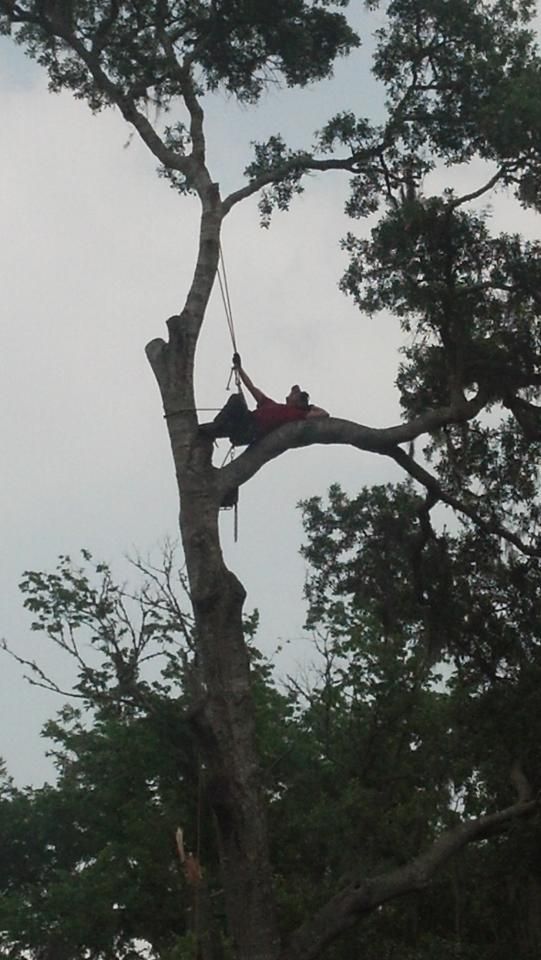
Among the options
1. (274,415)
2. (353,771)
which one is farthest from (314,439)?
(353,771)

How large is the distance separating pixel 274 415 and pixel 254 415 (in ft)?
0.47

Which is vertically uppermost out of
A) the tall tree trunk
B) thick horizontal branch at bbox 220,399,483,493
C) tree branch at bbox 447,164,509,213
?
tree branch at bbox 447,164,509,213

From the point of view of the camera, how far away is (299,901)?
14.4 meters

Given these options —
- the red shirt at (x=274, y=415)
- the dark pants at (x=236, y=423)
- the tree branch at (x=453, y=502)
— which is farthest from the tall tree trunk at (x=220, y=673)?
the tree branch at (x=453, y=502)

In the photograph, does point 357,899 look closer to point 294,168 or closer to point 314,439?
point 314,439

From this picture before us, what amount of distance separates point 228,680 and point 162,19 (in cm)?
578

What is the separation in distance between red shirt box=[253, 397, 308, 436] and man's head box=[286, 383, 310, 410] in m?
0.05

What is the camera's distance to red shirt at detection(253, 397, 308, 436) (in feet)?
27.2

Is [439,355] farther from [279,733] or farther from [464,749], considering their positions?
Answer: [279,733]

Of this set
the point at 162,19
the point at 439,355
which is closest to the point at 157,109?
the point at 162,19

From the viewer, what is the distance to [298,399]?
8.50 meters

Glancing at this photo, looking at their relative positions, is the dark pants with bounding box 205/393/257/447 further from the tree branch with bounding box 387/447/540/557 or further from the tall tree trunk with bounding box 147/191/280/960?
the tree branch with bounding box 387/447/540/557

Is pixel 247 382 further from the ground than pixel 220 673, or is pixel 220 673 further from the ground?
pixel 247 382

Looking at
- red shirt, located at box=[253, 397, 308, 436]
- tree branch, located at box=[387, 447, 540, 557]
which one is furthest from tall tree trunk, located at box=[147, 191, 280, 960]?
tree branch, located at box=[387, 447, 540, 557]
